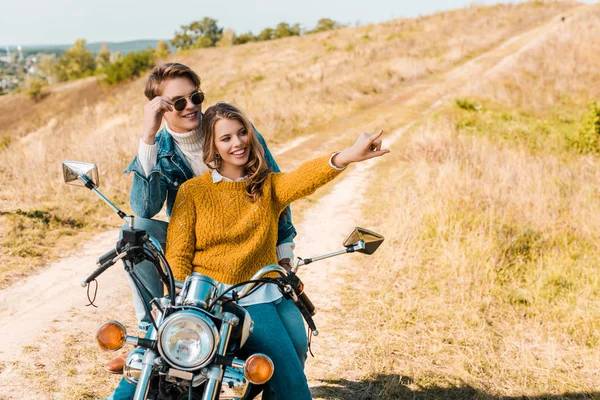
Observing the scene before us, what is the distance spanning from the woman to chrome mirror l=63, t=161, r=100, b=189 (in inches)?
17.1

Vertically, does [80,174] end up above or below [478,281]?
above

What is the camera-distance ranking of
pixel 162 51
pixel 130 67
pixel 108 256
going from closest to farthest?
pixel 108 256, pixel 130 67, pixel 162 51

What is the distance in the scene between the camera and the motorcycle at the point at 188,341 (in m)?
1.84

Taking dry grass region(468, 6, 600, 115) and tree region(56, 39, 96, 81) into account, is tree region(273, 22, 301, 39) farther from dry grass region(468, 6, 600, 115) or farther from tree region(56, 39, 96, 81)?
dry grass region(468, 6, 600, 115)

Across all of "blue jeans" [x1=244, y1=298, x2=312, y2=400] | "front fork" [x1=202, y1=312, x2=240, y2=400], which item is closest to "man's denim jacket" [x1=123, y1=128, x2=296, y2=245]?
"blue jeans" [x1=244, y1=298, x2=312, y2=400]

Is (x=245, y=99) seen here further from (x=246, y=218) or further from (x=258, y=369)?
(x=258, y=369)

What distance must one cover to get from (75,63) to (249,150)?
68.7 metres

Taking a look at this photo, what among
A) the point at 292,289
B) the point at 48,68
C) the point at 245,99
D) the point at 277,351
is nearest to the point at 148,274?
the point at 277,351

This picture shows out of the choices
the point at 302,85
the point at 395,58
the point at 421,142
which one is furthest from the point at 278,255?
the point at 395,58

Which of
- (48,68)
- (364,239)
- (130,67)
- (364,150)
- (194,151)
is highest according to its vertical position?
(364,150)

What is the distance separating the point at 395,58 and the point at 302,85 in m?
6.01

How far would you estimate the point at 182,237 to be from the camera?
105 inches

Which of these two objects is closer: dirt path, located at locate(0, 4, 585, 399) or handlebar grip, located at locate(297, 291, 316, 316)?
handlebar grip, located at locate(297, 291, 316, 316)

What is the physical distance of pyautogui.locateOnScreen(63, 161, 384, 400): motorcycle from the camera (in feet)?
6.02
